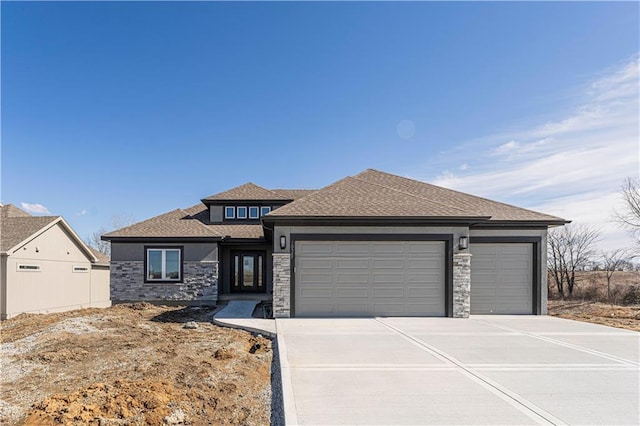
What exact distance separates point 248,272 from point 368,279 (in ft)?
24.9

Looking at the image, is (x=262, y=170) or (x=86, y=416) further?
(x=262, y=170)

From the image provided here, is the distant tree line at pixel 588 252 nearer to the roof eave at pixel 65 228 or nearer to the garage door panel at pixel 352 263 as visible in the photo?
the garage door panel at pixel 352 263

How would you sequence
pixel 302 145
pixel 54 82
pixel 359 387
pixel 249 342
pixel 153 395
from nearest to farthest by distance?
pixel 153 395
pixel 359 387
pixel 249 342
pixel 54 82
pixel 302 145

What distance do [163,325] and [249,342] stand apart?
3.60 metres

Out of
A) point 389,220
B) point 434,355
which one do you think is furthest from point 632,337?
point 389,220

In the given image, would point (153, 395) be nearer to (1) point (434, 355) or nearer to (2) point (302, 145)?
(1) point (434, 355)

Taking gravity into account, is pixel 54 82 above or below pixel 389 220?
above

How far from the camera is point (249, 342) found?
7.27 meters

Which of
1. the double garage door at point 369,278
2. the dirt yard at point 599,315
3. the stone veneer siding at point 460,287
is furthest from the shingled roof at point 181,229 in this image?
the dirt yard at point 599,315

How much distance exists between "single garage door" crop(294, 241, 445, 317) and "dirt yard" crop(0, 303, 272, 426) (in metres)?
2.57

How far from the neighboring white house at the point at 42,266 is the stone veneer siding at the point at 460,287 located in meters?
14.9

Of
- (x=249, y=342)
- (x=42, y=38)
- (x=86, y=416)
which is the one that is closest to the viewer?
(x=86, y=416)

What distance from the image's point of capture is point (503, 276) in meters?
10.9

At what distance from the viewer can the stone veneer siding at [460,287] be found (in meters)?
9.83
